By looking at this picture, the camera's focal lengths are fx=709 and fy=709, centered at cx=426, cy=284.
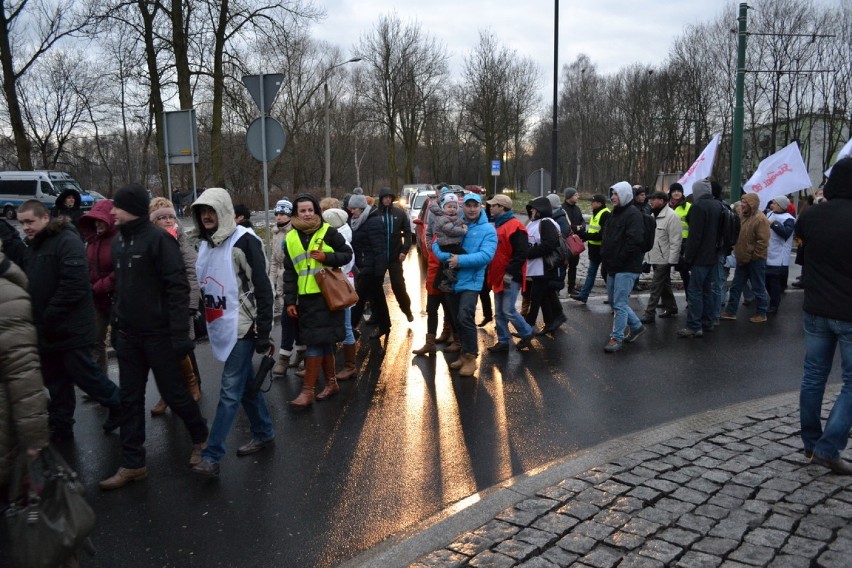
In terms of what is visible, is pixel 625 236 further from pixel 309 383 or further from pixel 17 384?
pixel 17 384

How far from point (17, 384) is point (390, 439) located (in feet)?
9.53

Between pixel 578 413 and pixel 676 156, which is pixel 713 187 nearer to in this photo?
pixel 578 413

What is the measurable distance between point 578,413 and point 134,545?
3.59 m

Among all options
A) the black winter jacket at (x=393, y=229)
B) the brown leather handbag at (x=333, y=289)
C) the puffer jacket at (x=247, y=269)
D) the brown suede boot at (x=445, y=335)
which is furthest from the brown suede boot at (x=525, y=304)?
the puffer jacket at (x=247, y=269)

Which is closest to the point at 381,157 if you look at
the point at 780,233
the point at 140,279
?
the point at 780,233

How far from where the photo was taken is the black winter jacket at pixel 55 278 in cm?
498

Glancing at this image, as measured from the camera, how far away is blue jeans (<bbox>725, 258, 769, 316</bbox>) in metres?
9.73

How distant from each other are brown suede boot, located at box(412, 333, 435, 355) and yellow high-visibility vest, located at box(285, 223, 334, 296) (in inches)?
84.9

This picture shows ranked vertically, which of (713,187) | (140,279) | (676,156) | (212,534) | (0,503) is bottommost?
(212,534)

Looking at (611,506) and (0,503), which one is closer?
(0,503)

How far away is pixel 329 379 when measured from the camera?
6438 mm

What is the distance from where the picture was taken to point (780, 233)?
34.1ft

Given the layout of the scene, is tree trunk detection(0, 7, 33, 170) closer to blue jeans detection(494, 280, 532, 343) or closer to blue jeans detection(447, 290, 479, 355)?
blue jeans detection(494, 280, 532, 343)

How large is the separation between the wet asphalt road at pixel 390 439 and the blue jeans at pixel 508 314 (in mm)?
315
